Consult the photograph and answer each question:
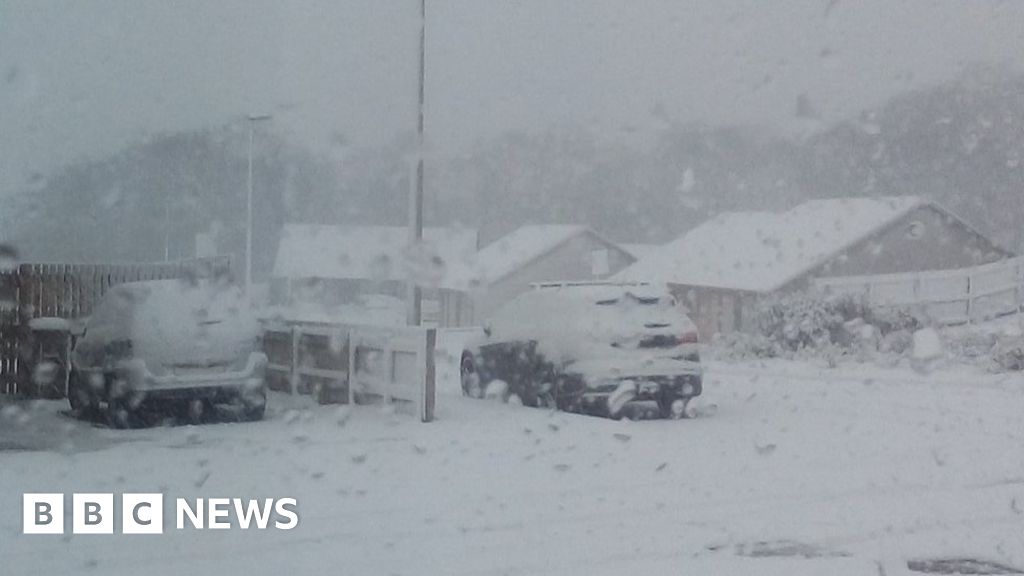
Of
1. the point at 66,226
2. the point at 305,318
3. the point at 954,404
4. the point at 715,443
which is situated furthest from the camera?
the point at 954,404

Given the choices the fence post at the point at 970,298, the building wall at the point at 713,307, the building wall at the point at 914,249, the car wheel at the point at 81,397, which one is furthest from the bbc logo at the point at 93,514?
the fence post at the point at 970,298

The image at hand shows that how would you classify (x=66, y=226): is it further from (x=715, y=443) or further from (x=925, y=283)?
(x=925, y=283)

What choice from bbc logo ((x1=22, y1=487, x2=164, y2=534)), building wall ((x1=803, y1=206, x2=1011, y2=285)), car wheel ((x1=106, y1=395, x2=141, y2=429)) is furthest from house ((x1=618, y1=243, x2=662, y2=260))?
car wheel ((x1=106, y1=395, x2=141, y2=429))

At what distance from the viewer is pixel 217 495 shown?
17.8 ft

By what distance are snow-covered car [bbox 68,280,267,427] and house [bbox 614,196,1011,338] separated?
2.30 m

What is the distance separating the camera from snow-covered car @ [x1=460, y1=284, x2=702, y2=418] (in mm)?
6203

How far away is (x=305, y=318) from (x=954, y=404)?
5.26 m

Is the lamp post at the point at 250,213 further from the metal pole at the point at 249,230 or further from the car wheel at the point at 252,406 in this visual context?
the car wheel at the point at 252,406

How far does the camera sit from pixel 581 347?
6.53 meters

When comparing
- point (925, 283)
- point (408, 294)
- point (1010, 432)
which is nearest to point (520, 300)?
point (408, 294)

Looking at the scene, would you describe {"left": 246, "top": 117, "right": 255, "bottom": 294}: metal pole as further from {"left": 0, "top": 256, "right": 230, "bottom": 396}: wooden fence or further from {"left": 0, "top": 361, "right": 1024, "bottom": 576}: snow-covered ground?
{"left": 0, "top": 361, "right": 1024, "bottom": 576}: snow-covered ground

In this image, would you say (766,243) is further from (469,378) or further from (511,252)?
(469,378)
